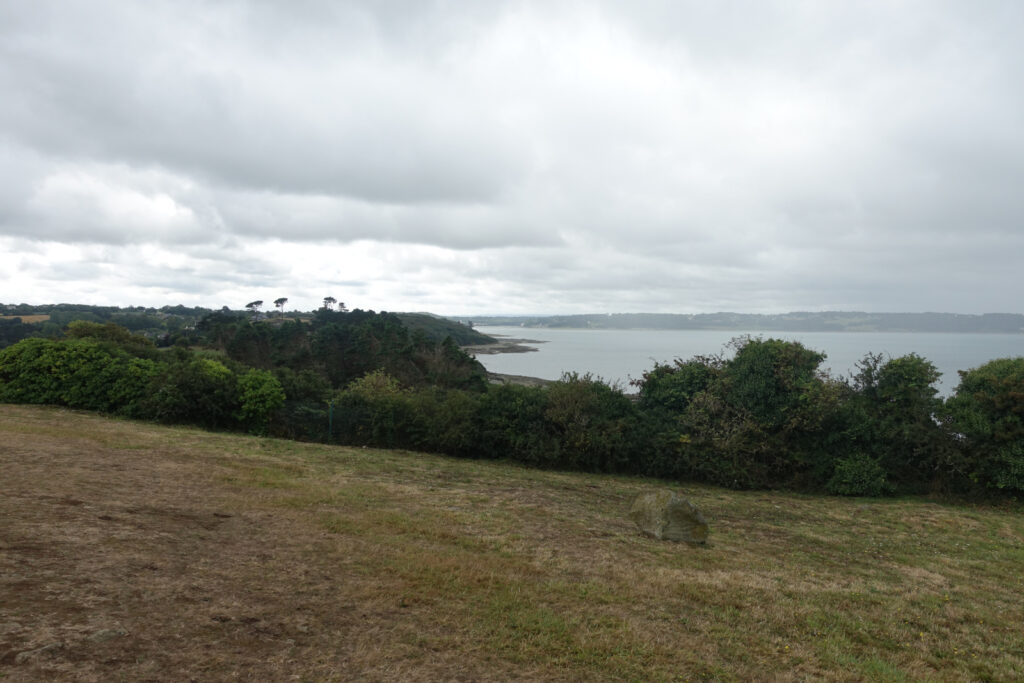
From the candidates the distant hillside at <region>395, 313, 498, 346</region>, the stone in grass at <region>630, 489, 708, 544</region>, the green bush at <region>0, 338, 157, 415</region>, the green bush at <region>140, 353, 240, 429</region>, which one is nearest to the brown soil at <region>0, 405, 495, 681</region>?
the stone in grass at <region>630, 489, 708, 544</region>

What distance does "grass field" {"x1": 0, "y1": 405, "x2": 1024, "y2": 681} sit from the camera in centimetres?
473

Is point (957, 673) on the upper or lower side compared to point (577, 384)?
lower

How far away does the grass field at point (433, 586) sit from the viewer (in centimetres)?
473

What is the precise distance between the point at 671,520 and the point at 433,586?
509 centimetres

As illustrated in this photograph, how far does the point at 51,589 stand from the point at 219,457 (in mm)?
8222

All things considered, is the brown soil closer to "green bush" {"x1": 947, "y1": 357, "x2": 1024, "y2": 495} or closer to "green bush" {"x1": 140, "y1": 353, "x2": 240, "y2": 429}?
"green bush" {"x1": 140, "y1": 353, "x2": 240, "y2": 429}

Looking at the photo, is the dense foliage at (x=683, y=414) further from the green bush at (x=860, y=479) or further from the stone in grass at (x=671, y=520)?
the stone in grass at (x=671, y=520)

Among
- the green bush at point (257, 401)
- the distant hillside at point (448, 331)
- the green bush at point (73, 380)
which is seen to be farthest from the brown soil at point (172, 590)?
the distant hillside at point (448, 331)

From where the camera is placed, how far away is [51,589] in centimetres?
513

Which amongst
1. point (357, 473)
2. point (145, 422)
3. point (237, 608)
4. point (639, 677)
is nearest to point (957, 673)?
point (639, 677)

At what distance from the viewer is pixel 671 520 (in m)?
9.82

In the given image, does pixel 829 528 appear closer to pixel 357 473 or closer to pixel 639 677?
pixel 639 677

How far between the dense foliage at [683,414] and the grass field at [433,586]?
492 centimetres

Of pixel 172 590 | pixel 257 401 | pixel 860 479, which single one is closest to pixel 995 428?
pixel 860 479
